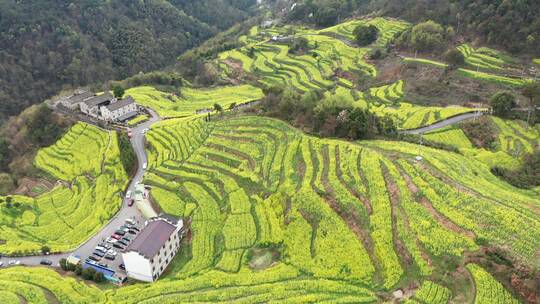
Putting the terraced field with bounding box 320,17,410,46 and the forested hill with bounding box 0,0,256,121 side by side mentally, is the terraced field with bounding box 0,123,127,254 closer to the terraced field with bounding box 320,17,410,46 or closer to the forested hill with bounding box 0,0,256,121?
the forested hill with bounding box 0,0,256,121

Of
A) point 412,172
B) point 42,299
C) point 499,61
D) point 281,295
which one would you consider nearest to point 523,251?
point 412,172

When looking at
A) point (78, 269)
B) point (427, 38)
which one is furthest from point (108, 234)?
point (427, 38)

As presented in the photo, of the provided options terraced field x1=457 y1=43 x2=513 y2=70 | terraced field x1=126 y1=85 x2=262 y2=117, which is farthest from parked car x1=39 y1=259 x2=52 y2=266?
terraced field x1=457 y1=43 x2=513 y2=70

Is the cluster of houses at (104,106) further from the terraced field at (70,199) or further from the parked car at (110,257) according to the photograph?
the parked car at (110,257)

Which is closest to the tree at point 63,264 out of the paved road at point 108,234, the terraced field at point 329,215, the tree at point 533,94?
the paved road at point 108,234

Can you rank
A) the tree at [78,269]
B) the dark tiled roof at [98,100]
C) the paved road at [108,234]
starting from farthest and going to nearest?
the dark tiled roof at [98,100] < the paved road at [108,234] < the tree at [78,269]

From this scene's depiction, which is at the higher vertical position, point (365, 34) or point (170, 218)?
point (365, 34)

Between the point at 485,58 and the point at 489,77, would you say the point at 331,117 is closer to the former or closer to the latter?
the point at 489,77
